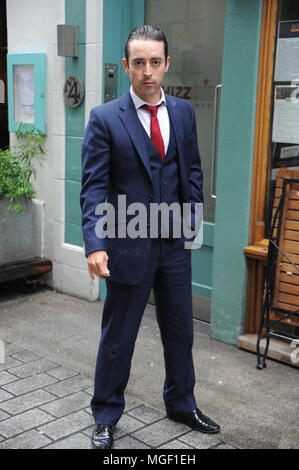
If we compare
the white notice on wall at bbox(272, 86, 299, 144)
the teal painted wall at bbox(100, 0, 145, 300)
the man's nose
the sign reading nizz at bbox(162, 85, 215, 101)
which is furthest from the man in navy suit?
the teal painted wall at bbox(100, 0, 145, 300)

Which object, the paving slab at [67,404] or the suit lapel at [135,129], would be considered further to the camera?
the paving slab at [67,404]

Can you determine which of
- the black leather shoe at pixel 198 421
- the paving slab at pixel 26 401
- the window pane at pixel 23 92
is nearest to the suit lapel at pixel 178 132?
the black leather shoe at pixel 198 421

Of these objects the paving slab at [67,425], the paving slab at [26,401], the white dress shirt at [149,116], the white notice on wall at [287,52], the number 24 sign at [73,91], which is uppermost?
the white notice on wall at [287,52]

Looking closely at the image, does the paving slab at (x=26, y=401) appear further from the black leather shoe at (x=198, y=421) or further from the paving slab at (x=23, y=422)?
the black leather shoe at (x=198, y=421)

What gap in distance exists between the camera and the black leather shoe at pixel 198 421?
349 cm

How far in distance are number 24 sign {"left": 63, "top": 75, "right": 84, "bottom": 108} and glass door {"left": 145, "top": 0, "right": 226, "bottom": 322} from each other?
0.80m

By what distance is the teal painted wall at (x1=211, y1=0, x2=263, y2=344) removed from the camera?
4.43 meters

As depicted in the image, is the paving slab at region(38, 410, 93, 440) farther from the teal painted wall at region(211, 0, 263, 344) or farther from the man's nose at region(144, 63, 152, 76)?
the man's nose at region(144, 63, 152, 76)

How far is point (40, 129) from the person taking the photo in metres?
6.02

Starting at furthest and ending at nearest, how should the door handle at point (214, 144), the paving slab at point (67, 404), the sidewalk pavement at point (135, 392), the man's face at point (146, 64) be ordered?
the door handle at point (214, 144) < the paving slab at point (67, 404) < the sidewalk pavement at point (135, 392) < the man's face at point (146, 64)

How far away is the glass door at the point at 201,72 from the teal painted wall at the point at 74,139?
2.09ft

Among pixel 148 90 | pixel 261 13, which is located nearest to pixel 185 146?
pixel 148 90

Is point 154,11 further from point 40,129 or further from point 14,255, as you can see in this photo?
point 14,255

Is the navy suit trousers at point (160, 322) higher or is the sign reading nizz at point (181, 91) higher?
the sign reading nizz at point (181, 91)
